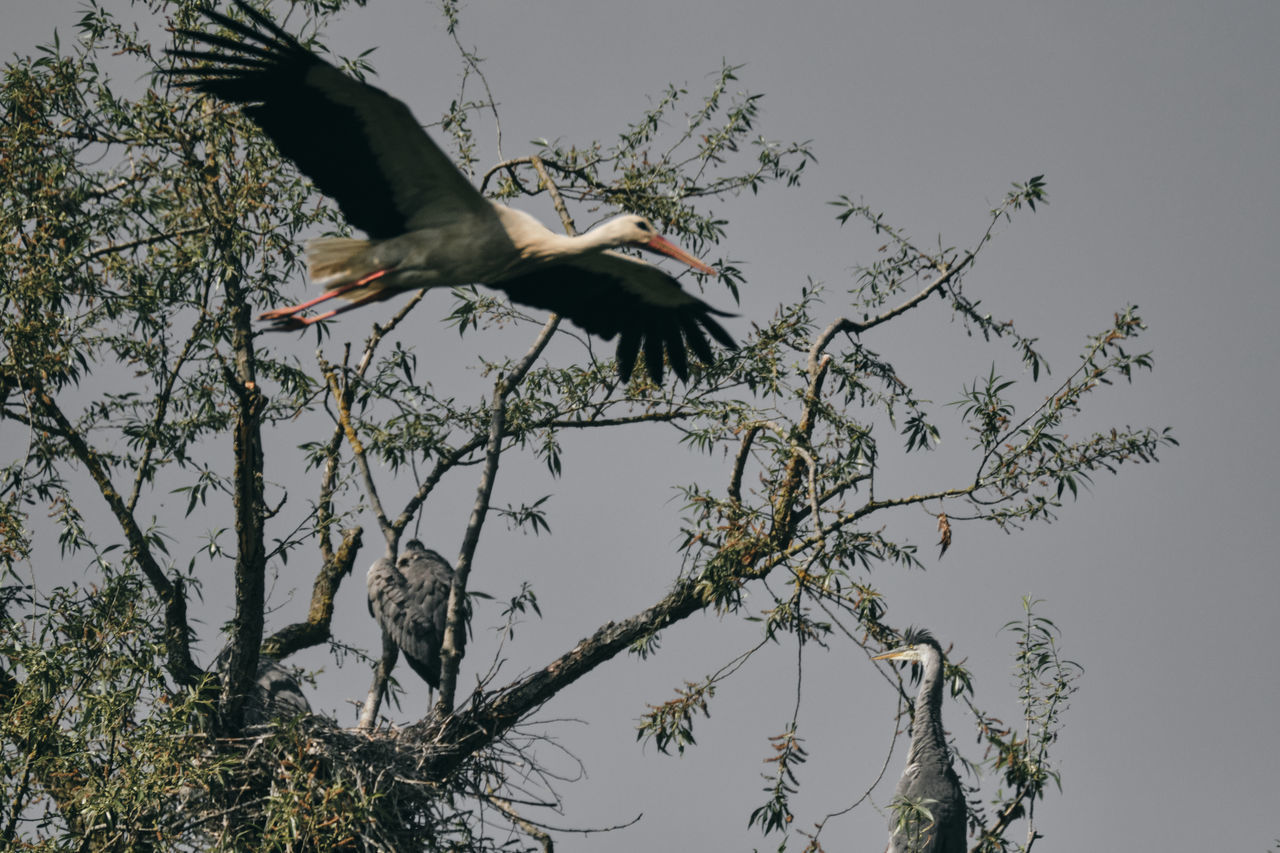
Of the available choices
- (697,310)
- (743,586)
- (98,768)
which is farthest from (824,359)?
(98,768)

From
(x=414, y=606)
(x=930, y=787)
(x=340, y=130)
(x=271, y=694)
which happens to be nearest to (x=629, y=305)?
(x=340, y=130)

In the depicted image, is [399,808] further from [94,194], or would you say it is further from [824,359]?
[94,194]

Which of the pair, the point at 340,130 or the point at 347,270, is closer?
the point at 340,130

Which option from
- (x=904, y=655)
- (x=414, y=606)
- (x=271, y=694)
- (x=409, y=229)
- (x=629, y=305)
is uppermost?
(x=629, y=305)

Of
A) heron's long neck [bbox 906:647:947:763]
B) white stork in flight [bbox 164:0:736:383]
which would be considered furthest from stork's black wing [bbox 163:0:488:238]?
heron's long neck [bbox 906:647:947:763]

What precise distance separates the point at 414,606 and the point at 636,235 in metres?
3.26

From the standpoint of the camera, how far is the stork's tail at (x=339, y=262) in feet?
24.8

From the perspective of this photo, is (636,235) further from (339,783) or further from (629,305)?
(339,783)

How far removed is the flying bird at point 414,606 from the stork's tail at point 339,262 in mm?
3058

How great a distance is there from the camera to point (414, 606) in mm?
10039

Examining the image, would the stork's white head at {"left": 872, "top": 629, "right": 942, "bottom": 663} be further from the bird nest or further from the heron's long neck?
the bird nest

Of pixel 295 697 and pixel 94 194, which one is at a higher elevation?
pixel 94 194

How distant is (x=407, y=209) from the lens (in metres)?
7.46

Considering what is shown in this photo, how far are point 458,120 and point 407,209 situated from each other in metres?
2.36
